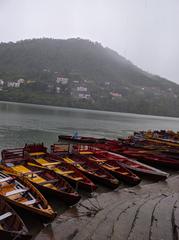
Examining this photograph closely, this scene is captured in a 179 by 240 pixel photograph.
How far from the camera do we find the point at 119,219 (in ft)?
36.5

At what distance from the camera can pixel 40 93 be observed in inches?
7347

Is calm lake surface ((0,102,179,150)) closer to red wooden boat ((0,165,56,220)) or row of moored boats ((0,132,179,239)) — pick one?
row of moored boats ((0,132,179,239))

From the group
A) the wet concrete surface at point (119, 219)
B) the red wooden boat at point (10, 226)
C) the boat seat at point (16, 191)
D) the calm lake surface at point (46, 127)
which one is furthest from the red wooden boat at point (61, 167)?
the calm lake surface at point (46, 127)

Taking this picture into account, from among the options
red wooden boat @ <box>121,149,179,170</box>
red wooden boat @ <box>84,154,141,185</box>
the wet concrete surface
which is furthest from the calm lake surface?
the wet concrete surface

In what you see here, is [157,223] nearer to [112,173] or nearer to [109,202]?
[109,202]

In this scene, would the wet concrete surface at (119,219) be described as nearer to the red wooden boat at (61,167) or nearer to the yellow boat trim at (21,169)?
the red wooden boat at (61,167)

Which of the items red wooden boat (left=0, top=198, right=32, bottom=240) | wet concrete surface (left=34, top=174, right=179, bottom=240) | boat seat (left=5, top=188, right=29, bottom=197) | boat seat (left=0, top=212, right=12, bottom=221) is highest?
boat seat (left=5, top=188, right=29, bottom=197)

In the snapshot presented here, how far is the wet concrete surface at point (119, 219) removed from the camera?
32.3 ft

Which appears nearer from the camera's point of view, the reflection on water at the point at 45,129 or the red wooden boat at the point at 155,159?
the reflection on water at the point at 45,129

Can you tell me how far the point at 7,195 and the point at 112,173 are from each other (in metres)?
8.09

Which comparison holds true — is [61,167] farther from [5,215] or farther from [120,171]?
[5,215]

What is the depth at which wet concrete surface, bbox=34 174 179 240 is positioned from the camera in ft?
32.3

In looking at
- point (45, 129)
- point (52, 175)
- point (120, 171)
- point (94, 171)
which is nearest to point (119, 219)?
point (52, 175)

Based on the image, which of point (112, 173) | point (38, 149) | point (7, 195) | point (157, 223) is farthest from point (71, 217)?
point (38, 149)
